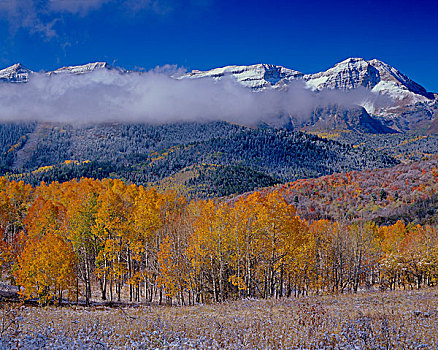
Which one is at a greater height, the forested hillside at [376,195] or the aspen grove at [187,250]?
the forested hillside at [376,195]

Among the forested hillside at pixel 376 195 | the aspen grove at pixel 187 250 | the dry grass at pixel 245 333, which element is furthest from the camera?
the forested hillside at pixel 376 195

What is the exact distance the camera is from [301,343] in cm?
1321

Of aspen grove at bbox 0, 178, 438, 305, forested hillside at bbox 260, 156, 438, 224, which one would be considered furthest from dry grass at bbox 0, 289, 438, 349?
forested hillside at bbox 260, 156, 438, 224

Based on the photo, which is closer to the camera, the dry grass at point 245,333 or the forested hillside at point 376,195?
the dry grass at point 245,333

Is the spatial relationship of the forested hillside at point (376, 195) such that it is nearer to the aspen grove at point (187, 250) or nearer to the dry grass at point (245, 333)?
the aspen grove at point (187, 250)

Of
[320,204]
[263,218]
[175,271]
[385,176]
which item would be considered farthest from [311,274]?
[385,176]

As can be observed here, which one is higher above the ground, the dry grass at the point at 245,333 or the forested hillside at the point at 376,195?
the forested hillside at the point at 376,195

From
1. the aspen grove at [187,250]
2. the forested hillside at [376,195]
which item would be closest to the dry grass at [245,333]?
the aspen grove at [187,250]

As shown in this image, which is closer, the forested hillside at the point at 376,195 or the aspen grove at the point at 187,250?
the aspen grove at the point at 187,250

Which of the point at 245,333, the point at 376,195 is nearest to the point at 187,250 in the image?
the point at 245,333

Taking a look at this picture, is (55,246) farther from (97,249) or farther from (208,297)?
(208,297)

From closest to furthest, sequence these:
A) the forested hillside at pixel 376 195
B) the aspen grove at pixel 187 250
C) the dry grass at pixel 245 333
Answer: the dry grass at pixel 245 333, the aspen grove at pixel 187 250, the forested hillside at pixel 376 195

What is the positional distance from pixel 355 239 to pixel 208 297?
24678 mm

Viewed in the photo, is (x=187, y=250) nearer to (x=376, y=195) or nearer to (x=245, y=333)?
(x=245, y=333)
